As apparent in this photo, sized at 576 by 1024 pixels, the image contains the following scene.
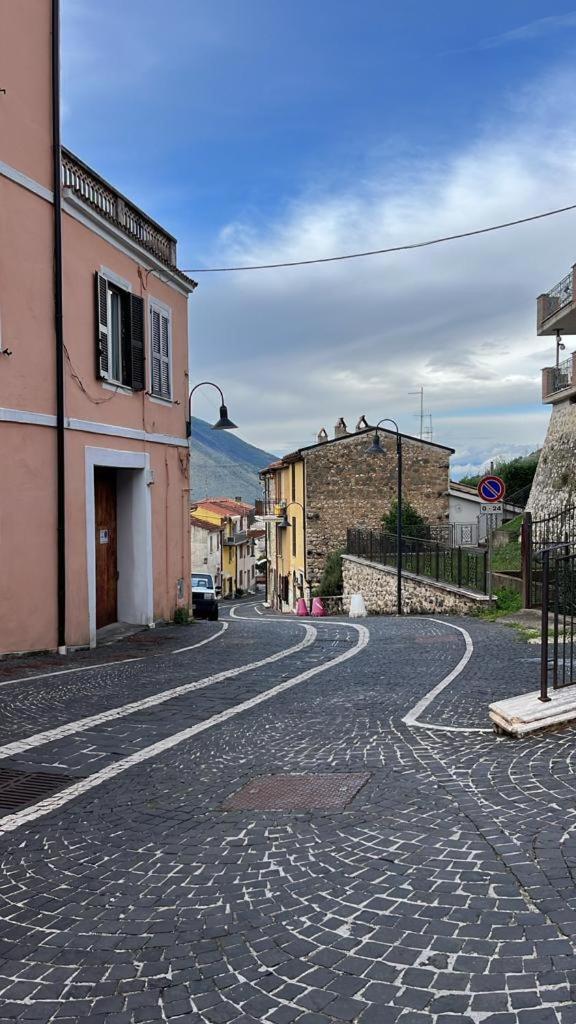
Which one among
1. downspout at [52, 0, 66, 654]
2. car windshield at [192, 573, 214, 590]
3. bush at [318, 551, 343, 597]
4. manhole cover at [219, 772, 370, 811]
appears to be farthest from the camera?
bush at [318, 551, 343, 597]

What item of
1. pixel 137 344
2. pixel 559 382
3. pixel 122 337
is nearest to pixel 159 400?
pixel 137 344

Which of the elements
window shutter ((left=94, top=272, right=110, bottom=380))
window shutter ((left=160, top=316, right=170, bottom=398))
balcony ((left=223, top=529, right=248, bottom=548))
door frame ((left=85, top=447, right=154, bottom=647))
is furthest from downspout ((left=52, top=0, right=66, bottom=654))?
balcony ((left=223, top=529, right=248, bottom=548))

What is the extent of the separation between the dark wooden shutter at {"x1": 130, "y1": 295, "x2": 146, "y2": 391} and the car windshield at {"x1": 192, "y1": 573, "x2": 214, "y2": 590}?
13992mm

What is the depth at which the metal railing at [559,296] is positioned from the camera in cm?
2892

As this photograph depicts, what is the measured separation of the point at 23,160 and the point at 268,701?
818 cm

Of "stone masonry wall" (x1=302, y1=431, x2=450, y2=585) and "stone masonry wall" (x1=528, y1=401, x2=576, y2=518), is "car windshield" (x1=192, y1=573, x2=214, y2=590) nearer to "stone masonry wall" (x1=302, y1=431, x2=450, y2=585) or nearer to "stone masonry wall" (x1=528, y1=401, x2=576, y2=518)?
"stone masonry wall" (x1=302, y1=431, x2=450, y2=585)

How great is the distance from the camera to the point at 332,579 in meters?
32.9

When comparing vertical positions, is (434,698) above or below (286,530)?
below

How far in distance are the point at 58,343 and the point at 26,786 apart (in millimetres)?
7787

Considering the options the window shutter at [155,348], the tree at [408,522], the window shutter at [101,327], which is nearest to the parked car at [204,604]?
the tree at [408,522]

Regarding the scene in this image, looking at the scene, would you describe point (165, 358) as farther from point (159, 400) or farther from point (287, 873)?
point (287, 873)

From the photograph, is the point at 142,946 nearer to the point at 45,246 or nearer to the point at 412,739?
the point at 412,739

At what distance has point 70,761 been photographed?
5.89m

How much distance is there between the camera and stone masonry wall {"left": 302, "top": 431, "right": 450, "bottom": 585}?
116 feet
